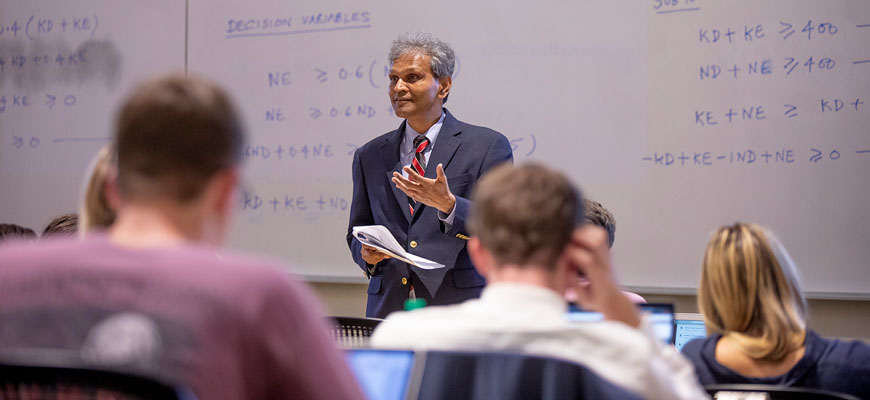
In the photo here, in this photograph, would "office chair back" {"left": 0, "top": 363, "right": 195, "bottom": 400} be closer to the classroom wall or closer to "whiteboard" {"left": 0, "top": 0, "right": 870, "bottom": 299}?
the classroom wall

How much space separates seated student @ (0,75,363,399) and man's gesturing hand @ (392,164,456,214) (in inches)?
62.2

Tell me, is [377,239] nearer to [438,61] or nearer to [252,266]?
[438,61]

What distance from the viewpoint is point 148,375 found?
80 cm

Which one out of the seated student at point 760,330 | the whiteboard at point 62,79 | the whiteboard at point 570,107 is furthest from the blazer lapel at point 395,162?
the whiteboard at point 62,79

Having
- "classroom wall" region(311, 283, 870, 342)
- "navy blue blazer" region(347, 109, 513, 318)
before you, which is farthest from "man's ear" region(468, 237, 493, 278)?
"classroom wall" region(311, 283, 870, 342)

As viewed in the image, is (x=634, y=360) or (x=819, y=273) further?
(x=819, y=273)

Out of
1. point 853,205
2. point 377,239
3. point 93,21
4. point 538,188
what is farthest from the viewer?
point 93,21

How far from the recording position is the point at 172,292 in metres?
0.84

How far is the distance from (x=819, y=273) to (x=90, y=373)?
10.5 ft

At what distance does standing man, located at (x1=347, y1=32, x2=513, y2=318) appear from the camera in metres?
2.87

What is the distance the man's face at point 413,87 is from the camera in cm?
296

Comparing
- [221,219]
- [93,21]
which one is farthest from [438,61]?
[93,21]

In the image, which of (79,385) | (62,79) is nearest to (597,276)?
(79,385)

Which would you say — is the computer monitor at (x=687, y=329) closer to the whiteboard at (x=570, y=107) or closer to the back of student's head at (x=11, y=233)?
the whiteboard at (x=570, y=107)
